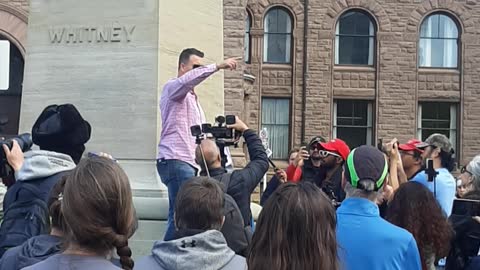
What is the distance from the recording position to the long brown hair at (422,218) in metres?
4.48

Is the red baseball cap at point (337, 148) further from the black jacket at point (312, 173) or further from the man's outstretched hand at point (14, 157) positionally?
the man's outstretched hand at point (14, 157)

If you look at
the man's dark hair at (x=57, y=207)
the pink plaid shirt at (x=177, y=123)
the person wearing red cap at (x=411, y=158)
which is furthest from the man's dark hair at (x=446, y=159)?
the man's dark hair at (x=57, y=207)

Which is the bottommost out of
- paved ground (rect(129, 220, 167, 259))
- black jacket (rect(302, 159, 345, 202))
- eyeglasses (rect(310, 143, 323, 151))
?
paved ground (rect(129, 220, 167, 259))

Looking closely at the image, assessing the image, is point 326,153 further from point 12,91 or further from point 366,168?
point 12,91

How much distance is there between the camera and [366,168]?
4.02m

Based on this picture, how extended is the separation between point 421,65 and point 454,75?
119cm

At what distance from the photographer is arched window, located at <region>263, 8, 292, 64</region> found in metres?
29.6

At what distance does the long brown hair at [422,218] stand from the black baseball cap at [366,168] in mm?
467

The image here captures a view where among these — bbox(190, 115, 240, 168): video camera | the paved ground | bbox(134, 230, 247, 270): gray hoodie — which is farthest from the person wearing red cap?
bbox(134, 230, 247, 270): gray hoodie

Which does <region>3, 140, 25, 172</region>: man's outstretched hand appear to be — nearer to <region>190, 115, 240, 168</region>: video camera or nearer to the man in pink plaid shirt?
<region>190, 115, 240, 168</region>: video camera

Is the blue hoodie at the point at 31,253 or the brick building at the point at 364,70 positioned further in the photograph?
the brick building at the point at 364,70

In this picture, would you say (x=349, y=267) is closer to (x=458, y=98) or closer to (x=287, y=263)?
(x=287, y=263)

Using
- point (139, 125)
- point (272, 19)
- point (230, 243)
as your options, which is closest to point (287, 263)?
point (230, 243)

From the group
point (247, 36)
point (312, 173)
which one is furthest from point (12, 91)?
point (312, 173)
